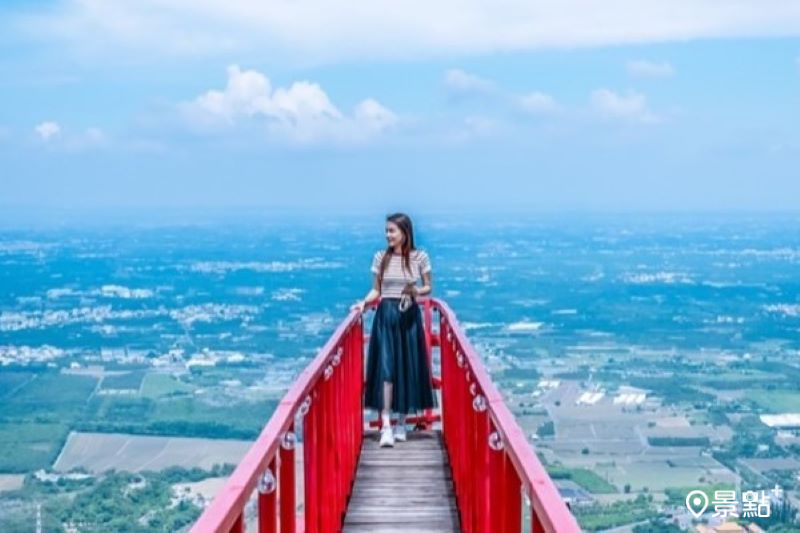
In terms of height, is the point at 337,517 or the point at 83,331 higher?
the point at 337,517

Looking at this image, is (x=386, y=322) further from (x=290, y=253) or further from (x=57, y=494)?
(x=290, y=253)

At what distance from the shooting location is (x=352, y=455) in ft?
26.4

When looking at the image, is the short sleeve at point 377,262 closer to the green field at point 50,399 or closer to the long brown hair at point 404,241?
the long brown hair at point 404,241

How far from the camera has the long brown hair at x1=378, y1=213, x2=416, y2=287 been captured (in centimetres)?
815

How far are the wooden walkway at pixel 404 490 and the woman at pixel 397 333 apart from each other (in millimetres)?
254

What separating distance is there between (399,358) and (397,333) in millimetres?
214

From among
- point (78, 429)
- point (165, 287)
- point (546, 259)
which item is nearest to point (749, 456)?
point (78, 429)

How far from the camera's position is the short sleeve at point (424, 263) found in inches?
328

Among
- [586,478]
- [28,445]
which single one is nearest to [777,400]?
[586,478]

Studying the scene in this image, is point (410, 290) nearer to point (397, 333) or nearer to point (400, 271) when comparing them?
point (400, 271)

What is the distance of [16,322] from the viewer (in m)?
93.6

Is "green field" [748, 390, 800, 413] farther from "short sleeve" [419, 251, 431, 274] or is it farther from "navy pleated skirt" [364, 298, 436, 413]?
"short sleeve" [419, 251, 431, 274]

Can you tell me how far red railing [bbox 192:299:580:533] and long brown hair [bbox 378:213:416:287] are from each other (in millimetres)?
468

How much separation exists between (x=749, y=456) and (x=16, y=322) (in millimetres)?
66538
